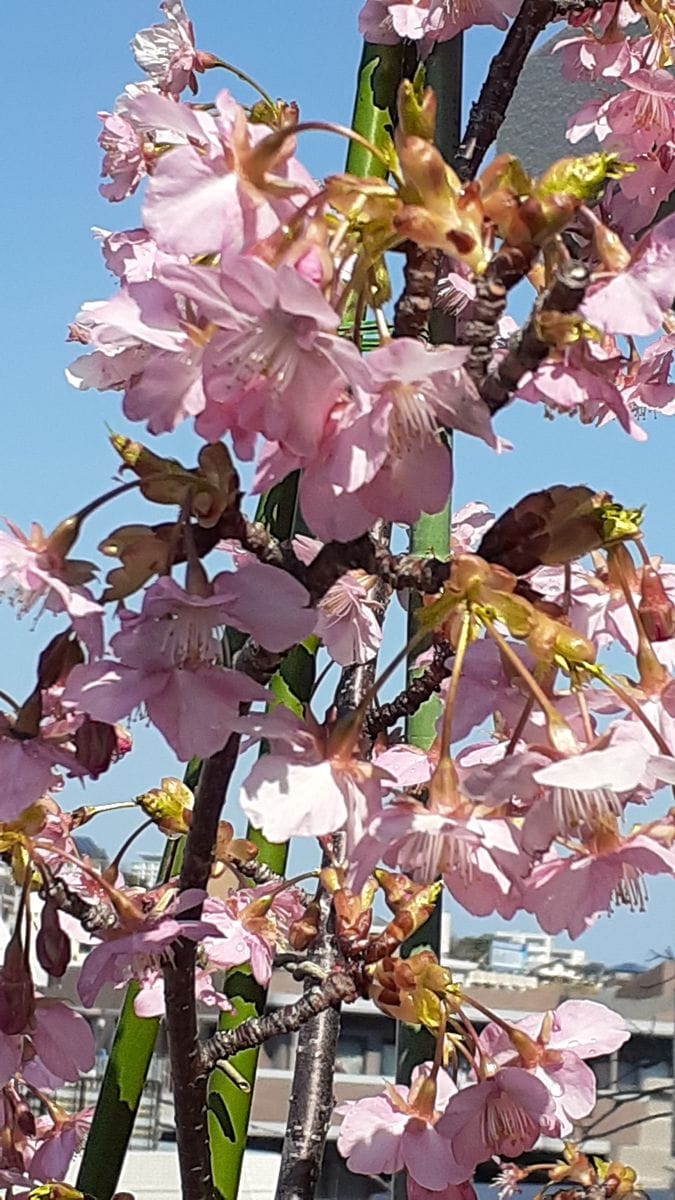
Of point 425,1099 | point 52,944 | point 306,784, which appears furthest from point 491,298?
point 425,1099

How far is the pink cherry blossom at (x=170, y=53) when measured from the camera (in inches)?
29.7

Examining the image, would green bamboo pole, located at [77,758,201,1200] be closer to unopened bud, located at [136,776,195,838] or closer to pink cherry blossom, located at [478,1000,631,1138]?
unopened bud, located at [136,776,195,838]

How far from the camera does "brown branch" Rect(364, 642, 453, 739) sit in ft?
1.88

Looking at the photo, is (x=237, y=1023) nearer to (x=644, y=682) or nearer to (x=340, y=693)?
(x=340, y=693)

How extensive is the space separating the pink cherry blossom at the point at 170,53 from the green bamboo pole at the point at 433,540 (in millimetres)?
135

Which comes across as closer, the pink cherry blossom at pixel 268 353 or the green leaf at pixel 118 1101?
the pink cherry blossom at pixel 268 353

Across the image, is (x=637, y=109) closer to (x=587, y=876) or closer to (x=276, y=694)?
(x=276, y=694)

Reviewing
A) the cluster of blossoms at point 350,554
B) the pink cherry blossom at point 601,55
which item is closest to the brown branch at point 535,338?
the cluster of blossoms at point 350,554

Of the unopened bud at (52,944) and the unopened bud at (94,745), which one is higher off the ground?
the unopened bud at (94,745)

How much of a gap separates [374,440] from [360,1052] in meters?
2.97

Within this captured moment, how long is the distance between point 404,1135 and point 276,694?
0.70 feet

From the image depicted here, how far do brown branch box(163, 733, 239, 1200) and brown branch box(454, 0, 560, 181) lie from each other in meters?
0.31

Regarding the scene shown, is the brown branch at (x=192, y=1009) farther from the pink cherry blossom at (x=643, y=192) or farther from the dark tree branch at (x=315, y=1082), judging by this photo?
the pink cherry blossom at (x=643, y=192)

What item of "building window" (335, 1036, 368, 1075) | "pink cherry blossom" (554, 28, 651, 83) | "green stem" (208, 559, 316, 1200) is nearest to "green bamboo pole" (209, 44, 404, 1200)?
"green stem" (208, 559, 316, 1200)
